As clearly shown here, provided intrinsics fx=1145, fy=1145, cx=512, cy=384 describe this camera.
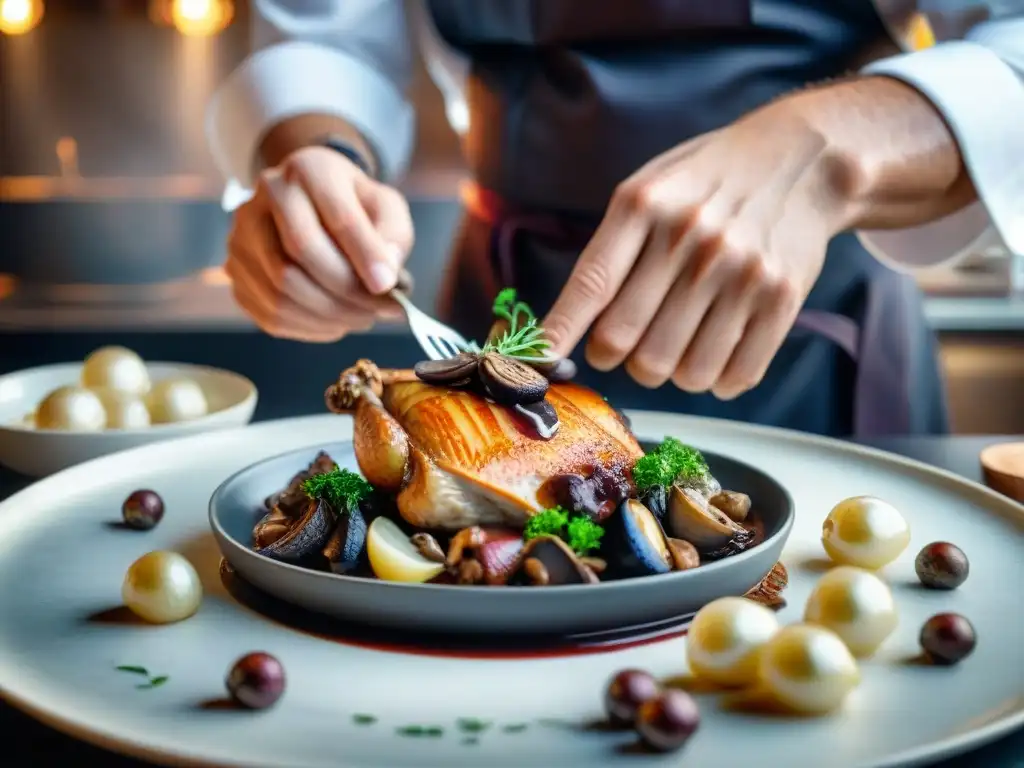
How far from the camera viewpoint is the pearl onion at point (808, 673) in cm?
66

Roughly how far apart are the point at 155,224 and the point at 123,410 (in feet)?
→ 6.45

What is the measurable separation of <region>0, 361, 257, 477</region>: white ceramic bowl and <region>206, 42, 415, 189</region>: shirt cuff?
1.73 ft

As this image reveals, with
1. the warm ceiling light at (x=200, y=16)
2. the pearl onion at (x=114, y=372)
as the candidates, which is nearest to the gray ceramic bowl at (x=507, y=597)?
the pearl onion at (x=114, y=372)

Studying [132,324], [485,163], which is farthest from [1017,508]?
[132,324]

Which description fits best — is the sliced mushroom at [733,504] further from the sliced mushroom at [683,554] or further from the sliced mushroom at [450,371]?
the sliced mushroom at [450,371]

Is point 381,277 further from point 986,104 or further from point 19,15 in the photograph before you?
point 19,15

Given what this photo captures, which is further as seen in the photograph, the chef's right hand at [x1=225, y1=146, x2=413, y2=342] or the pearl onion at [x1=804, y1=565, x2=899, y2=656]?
the chef's right hand at [x1=225, y1=146, x2=413, y2=342]

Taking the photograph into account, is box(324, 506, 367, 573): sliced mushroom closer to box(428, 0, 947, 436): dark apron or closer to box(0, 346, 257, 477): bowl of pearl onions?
box(0, 346, 257, 477): bowl of pearl onions

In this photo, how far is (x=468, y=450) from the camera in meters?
0.98

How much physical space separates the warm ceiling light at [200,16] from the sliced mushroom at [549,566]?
3.42 m

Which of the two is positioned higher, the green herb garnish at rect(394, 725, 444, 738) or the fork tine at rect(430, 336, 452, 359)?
the fork tine at rect(430, 336, 452, 359)

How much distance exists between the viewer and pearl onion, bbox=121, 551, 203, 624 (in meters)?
0.80

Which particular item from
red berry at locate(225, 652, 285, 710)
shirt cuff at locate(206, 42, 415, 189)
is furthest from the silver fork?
shirt cuff at locate(206, 42, 415, 189)

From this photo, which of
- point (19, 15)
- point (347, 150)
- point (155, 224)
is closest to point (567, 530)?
point (347, 150)
